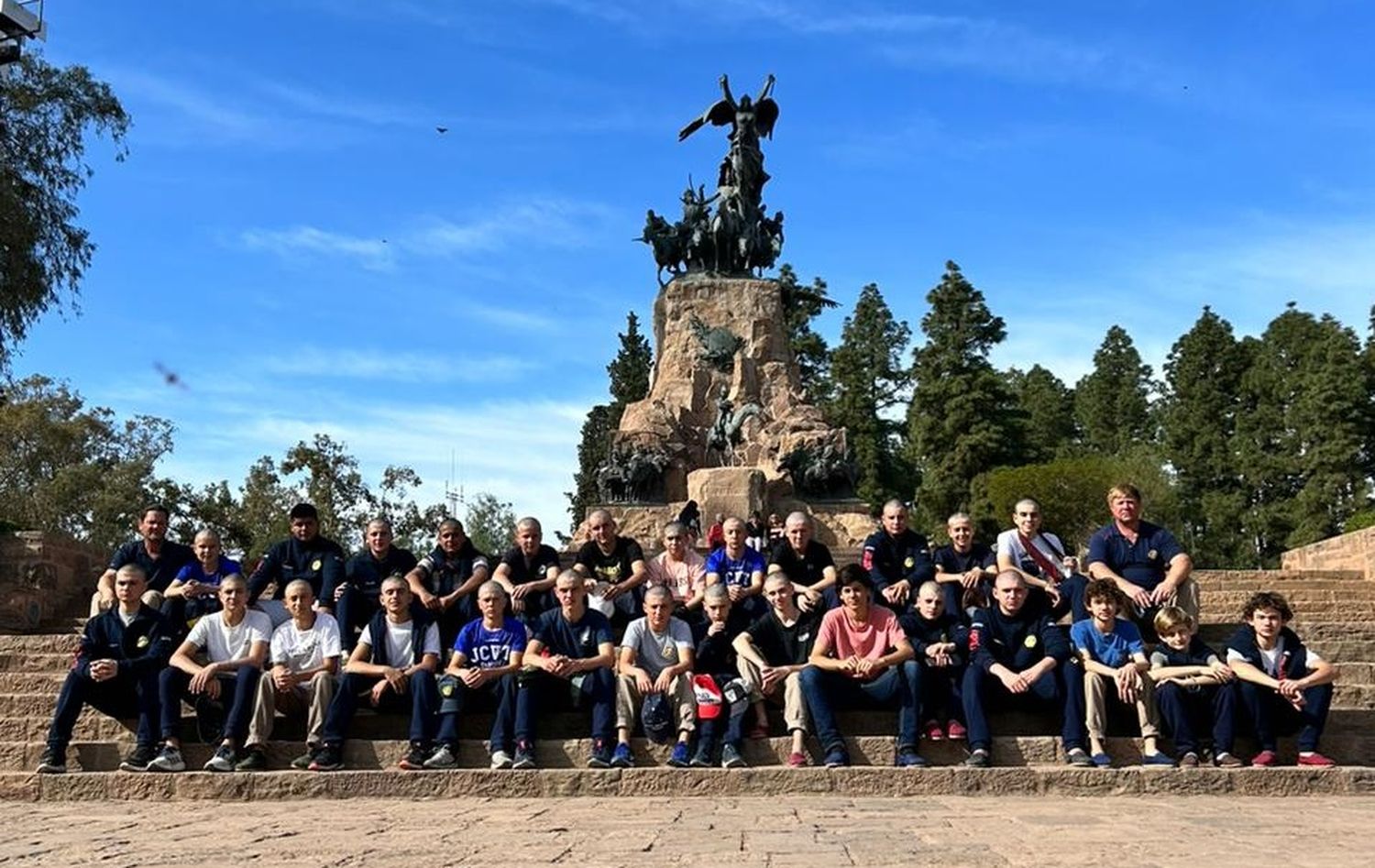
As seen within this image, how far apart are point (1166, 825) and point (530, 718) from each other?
311 centimetres

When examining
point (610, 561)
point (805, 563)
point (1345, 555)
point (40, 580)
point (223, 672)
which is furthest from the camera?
point (1345, 555)

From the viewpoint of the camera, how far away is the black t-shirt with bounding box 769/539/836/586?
7.98m

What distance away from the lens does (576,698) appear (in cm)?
684

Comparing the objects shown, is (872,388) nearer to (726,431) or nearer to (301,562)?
(726,431)

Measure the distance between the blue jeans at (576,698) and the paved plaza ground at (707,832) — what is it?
2.01 feet

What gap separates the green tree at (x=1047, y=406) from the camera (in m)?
55.0

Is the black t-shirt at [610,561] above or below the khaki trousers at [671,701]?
above

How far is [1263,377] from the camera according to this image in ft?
136

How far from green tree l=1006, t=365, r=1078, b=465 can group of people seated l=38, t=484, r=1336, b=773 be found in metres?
45.3

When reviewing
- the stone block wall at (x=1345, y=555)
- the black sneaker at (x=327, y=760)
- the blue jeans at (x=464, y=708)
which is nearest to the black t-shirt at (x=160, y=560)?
the black sneaker at (x=327, y=760)

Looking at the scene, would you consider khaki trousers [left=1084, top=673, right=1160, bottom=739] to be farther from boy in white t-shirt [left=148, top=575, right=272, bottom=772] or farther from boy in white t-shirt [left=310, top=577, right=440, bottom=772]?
boy in white t-shirt [left=148, top=575, right=272, bottom=772]

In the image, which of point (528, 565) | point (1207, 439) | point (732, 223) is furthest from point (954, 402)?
point (528, 565)

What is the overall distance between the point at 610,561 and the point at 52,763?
3237mm

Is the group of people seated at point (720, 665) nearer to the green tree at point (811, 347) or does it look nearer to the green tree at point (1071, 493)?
the green tree at point (1071, 493)
